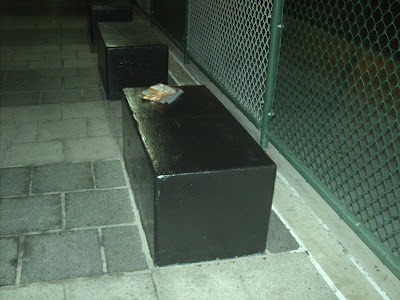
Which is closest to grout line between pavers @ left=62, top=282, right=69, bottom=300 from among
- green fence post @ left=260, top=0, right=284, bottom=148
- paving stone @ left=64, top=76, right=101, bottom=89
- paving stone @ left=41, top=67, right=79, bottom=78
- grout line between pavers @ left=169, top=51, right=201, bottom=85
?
green fence post @ left=260, top=0, right=284, bottom=148

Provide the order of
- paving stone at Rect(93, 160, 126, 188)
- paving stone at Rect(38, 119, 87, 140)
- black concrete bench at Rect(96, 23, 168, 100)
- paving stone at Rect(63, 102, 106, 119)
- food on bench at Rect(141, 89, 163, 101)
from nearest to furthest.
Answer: food on bench at Rect(141, 89, 163, 101)
paving stone at Rect(93, 160, 126, 188)
paving stone at Rect(38, 119, 87, 140)
paving stone at Rect(63, 102, 106, 119)
black concrete bench at Rect(96, 23, 168, 100)

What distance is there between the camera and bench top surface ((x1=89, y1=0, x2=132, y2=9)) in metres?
7.76

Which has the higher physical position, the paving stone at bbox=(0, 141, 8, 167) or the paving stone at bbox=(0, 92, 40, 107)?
the paving stone at bbox=(0, 141, 8, 167)

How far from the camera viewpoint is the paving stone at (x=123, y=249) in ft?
9.93

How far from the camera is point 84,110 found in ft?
17.7

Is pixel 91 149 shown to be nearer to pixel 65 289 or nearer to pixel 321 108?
pixel 65 289

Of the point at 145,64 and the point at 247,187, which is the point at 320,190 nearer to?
the point at 247,187

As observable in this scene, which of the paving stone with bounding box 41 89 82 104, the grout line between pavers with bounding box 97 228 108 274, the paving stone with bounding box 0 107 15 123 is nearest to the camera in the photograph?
the grout line between pavers with bounding box 97 228 108 274

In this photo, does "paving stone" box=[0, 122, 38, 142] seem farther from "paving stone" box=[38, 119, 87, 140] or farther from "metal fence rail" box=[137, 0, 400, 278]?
"metal fence rail" box=[137, 0, 400, 278]

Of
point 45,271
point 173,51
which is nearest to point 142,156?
point 45,271

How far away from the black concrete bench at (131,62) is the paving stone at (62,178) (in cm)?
152

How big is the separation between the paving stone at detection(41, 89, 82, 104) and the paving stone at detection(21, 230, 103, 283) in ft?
Result: 8.81

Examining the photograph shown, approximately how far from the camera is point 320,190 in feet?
12.0

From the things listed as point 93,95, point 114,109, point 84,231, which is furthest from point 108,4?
point 84,231
